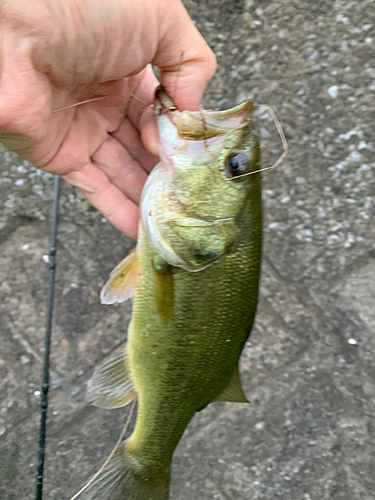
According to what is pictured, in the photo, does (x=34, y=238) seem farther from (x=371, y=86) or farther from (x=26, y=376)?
(x=371, y=86)

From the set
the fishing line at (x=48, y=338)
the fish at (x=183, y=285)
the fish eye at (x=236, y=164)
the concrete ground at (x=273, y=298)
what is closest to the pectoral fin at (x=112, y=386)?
the fish at (x=183, y=285)

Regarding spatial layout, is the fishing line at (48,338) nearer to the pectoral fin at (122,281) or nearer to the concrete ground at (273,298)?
the concrete ground at (273,298)

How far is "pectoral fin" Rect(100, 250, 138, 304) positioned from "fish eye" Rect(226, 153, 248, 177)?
1.24 ft

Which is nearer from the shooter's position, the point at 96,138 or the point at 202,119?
the point at 202,119

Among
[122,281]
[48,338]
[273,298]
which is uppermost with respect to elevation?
[122,281]

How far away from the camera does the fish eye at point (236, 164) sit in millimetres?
Result: 928

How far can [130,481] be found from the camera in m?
1.16

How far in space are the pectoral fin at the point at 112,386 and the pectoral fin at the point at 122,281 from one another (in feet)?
0.62

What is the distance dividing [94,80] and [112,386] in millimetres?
903

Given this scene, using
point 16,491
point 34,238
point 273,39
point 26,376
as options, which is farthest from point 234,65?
point 16,491

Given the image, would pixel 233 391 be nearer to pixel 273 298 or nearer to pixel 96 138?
pixel 273 298

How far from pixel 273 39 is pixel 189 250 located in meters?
1.06

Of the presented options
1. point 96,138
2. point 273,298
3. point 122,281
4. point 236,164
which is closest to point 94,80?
point 96,138

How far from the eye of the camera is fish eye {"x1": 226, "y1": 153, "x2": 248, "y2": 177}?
0.93 m
